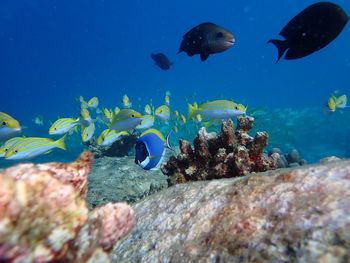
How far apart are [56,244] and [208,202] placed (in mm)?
1483

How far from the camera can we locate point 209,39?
4.58m

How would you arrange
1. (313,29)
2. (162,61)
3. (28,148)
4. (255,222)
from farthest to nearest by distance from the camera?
(162,61) < (28,148) < (313,29) < (255,222)

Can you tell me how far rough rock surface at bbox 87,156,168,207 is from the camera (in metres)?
6.05

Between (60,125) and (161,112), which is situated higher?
(161,112)

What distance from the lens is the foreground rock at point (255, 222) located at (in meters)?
1.60

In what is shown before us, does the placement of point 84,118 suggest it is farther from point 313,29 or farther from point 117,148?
point 313,29

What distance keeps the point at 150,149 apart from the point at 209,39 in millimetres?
1873

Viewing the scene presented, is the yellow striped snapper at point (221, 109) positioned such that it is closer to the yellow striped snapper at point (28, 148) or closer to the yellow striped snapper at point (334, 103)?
the yellow striped snapper at point (28, 148)

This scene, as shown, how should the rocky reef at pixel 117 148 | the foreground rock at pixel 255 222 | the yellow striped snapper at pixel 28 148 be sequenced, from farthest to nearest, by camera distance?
the rocky reef at pixel 117 148, the yellow striped snapper at pixel 28 148, the foreground rock at pixel 255 222

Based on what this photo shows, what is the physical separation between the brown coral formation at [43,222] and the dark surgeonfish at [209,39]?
3583 millimetres

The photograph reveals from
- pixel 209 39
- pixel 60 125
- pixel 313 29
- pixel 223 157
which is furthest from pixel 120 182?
→ pixel 313 29

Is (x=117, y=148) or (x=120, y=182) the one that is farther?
(x=117, y=148)

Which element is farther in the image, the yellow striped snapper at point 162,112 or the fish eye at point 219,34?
the yellow striped snapper at point 162,112

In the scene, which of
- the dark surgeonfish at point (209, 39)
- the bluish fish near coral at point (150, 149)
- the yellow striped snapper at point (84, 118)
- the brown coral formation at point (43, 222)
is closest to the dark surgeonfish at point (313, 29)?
the dark surgeonfish at point (209, 39)
